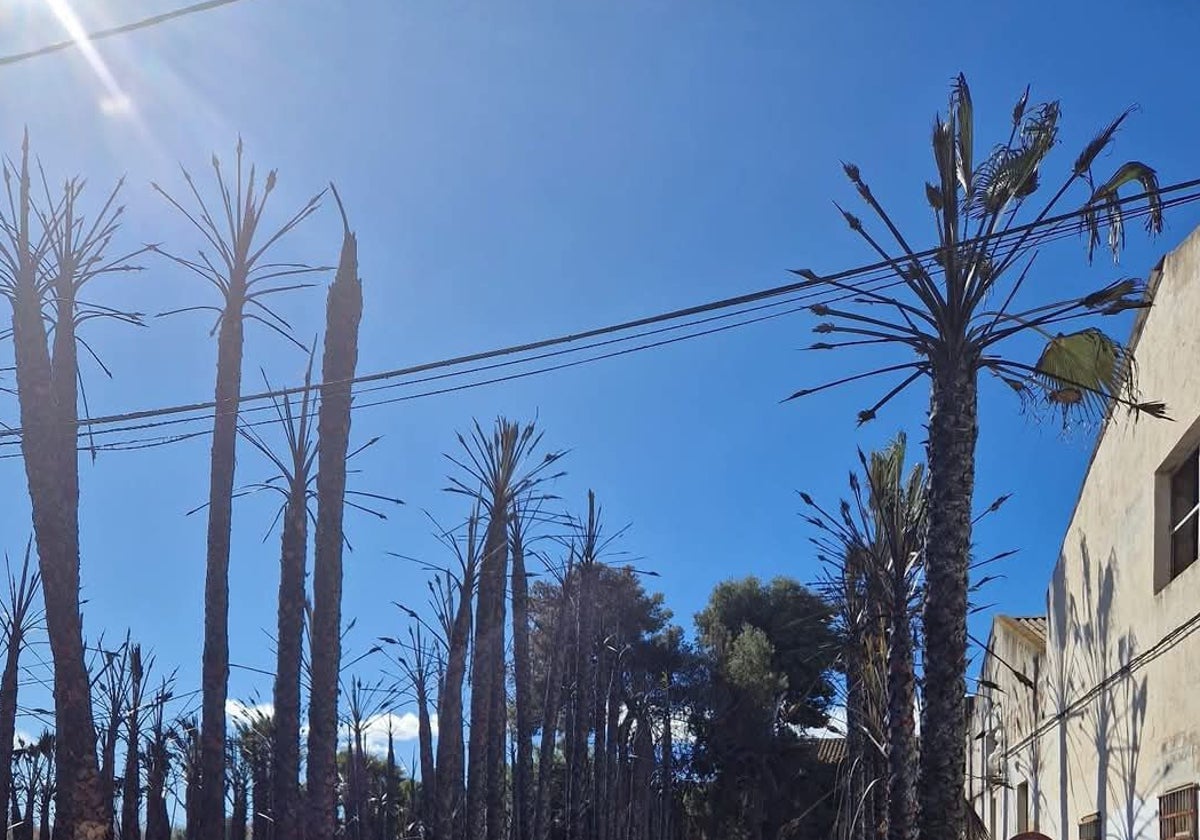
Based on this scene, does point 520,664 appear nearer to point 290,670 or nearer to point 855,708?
point 855,708

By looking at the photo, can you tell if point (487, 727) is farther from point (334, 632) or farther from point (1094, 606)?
point (1094, 606)

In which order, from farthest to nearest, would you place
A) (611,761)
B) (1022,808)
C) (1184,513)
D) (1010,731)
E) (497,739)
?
(611,761) < (497,739) < (1010,731) < (1022,808) < (1184,513)

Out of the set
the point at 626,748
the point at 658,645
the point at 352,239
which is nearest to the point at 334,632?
the point at 352,239

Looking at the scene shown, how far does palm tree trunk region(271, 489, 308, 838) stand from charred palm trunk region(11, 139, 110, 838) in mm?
2671

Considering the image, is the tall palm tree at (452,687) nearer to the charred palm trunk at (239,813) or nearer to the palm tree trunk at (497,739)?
the palm tree trunk at (497,739)

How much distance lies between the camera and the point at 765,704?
154 feet

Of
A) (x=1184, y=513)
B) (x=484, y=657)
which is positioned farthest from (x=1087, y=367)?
(x=484, y=657)

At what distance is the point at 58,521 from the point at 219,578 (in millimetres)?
3144

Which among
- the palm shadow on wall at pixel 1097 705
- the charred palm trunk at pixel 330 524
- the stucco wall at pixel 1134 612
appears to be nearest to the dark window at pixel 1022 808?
the stucco wall at pixel 1134 612

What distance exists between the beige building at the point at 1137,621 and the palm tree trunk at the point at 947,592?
1.77m

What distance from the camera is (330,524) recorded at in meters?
15.2

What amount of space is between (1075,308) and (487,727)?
14936mm

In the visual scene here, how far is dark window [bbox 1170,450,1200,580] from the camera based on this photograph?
37.9ft

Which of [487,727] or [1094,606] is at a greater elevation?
[1094,606]
